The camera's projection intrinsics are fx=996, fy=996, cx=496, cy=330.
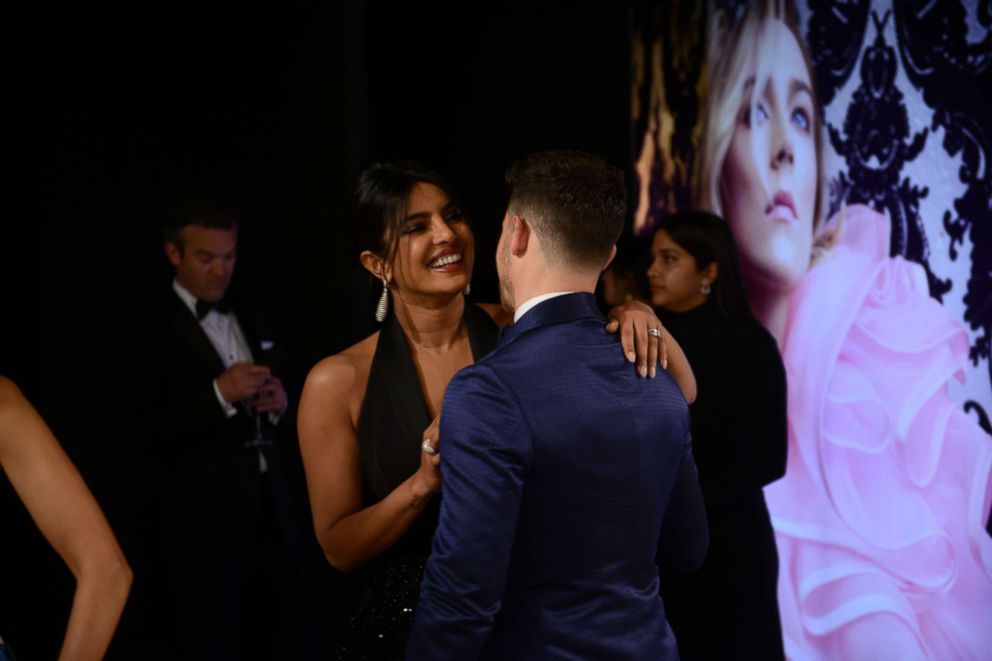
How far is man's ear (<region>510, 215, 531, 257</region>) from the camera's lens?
5.23 feet

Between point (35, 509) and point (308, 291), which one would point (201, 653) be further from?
point (35, 509)

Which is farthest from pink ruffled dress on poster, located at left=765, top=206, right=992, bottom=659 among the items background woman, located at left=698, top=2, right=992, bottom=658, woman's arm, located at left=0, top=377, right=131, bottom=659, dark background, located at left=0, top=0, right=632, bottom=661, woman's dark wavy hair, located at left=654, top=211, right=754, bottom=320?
woman's arm, located at left=0, top=377, right=131, bottom=659

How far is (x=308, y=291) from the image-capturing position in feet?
12.5

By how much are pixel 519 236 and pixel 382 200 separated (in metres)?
0.65

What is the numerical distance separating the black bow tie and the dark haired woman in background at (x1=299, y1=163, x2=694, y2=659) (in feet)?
4.76

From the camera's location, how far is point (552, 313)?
1.53 metres

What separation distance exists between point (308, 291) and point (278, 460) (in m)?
0.68

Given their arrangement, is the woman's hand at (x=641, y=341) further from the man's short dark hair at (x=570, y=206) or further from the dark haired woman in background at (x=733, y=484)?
the dark haired woman in background at (x=733, y=484)

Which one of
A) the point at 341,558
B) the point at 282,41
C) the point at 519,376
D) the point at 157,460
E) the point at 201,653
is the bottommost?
the point at 201,653

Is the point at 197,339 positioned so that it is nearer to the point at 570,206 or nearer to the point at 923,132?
the point at 570,206

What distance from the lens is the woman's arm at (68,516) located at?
153 cm

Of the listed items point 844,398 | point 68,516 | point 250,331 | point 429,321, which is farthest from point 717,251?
point 68,516

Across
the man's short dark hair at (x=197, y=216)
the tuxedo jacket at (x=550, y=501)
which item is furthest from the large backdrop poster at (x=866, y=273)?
the tuxedo jacket at (x=550, y=501)

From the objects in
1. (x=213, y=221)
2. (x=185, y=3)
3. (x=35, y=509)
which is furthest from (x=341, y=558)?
(x=185, y=3)
